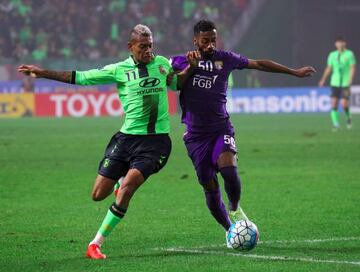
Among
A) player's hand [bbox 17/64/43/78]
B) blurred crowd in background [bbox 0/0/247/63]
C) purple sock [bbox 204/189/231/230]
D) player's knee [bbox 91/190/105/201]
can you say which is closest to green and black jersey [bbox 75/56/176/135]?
player's hand [bbox 17/64/43/78]

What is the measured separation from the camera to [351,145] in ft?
69.8

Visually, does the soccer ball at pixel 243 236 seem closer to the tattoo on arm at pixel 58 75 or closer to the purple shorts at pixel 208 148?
the purple shorts at pixel 208 148

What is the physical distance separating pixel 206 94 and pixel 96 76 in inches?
42.6

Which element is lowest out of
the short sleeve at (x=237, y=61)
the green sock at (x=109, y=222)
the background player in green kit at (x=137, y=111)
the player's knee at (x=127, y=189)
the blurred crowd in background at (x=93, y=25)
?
the green sock at (x=109, y=222)

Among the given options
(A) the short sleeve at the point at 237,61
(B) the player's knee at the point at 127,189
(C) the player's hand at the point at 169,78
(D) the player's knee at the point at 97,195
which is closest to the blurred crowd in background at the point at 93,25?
(A) the short sleeve at the point at 237,61

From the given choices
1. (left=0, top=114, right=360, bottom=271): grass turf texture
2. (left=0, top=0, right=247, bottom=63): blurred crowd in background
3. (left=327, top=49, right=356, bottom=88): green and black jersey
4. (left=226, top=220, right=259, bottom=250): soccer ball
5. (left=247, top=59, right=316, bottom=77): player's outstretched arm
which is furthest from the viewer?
(left=0, top=0, right=247, bottom=63): blurred crowd in background

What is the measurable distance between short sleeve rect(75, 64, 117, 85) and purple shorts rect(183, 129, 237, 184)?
1.01 m

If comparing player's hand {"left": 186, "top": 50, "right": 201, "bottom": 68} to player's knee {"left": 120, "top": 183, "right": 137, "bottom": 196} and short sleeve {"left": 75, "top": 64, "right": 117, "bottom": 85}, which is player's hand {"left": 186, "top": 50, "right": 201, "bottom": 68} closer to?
short sleeve {"left": 75, "top": 64, "right": 117, "bottom": 85}

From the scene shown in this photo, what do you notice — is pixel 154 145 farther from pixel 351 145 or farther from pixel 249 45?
pixel 249 45

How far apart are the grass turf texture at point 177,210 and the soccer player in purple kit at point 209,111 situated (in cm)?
58

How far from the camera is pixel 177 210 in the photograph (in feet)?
37.5

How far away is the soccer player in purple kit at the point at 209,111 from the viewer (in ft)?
29.0

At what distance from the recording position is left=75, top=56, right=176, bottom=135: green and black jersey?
857cm

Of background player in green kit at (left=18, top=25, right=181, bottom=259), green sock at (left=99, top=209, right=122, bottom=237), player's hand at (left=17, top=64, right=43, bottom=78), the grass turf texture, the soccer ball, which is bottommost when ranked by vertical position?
the grass turf texture
